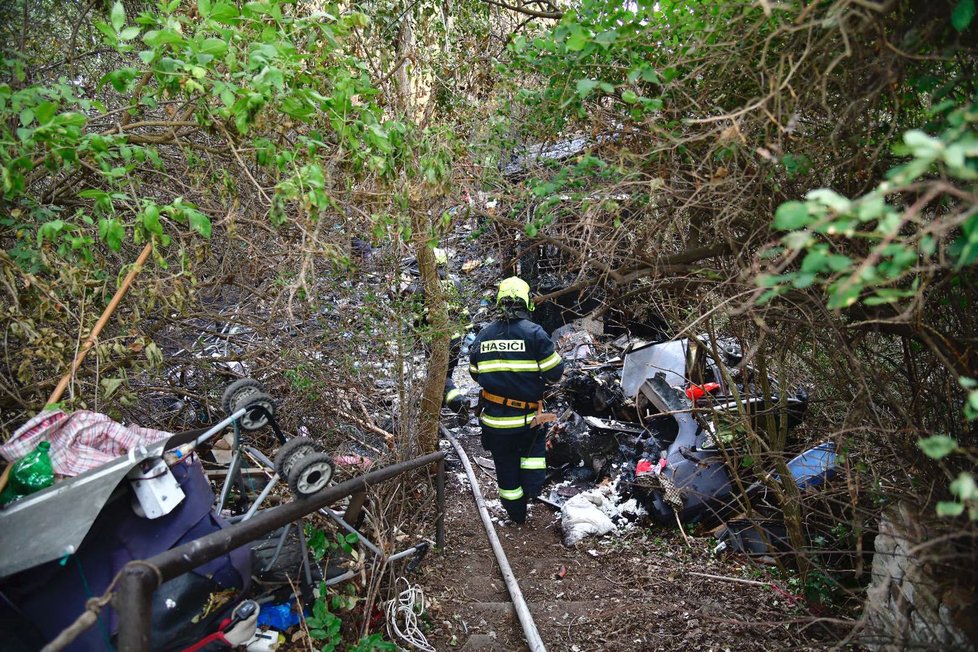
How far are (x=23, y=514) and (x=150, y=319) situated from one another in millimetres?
2032

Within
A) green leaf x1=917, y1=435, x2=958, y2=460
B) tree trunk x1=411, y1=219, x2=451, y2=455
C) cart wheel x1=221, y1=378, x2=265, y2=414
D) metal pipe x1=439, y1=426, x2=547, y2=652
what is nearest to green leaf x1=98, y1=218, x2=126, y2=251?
cart wheel x1=221, y1=378, x2=265, y2=414

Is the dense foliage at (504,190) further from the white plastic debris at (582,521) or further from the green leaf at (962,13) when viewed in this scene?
the white plastic debris at (582,521)

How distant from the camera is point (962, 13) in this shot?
1.63 m

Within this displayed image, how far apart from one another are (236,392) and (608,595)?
296cm

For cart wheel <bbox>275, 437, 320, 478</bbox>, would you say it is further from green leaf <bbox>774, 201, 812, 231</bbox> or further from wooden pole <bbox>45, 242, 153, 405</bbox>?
green leaf <bbox>774, 201, 812, 231</bbox>

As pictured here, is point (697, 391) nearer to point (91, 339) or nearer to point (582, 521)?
point (582, 521)

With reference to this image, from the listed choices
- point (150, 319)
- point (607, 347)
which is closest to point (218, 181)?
point (150, 319)

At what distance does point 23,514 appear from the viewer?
91.4 inches

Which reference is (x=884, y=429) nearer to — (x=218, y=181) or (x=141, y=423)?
(x=218, y=181)

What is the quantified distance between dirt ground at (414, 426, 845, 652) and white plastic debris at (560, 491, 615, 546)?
3.2 inches

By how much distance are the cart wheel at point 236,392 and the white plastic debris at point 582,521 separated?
3.26 meters

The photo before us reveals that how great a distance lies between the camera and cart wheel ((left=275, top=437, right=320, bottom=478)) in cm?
290

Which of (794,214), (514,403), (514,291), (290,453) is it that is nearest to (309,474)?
(290,453)

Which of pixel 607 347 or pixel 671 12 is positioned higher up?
pixel 671 12
